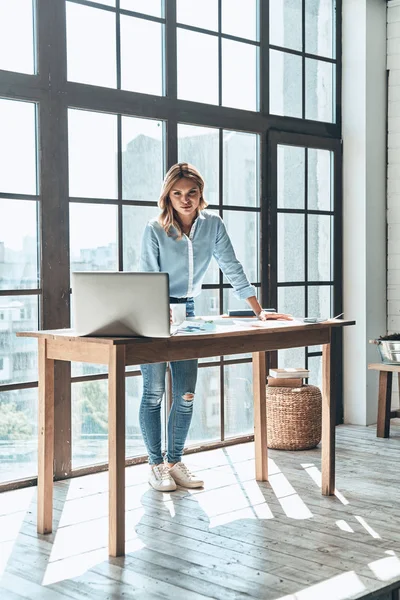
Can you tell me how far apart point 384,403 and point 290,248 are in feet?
3.97

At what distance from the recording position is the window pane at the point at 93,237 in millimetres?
4633

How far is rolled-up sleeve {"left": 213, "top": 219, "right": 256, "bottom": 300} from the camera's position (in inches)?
174

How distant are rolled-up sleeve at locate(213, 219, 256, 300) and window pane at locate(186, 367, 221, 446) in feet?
3.37

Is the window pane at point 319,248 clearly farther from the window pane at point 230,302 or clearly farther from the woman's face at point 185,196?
the woman's face at point 185,196

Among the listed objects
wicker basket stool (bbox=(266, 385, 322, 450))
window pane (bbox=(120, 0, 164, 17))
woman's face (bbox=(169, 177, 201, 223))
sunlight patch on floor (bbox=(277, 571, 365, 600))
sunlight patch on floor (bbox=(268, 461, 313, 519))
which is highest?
window pane (bbox=(120, 0, 164, 17))

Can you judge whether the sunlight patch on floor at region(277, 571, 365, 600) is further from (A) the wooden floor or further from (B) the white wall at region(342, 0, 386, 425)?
(B) the white wall at region(342, 0, 386, 425)

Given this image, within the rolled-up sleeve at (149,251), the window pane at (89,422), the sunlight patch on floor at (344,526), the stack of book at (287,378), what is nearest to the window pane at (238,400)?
the stack of book at (287,378)

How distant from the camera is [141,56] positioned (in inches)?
194

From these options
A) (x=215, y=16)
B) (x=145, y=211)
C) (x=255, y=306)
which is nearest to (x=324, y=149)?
(x=215, y=16)

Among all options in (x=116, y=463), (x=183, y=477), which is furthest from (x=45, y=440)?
(x=183, y=477)

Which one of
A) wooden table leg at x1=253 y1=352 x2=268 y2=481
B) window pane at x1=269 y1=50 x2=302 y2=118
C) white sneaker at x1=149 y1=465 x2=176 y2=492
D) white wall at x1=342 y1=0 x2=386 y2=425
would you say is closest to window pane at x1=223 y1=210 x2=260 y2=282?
window pane at x1=269 y1=50 x2=302 y2=118

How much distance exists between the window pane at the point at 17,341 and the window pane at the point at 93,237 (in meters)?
0.35

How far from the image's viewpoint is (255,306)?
4375 mm

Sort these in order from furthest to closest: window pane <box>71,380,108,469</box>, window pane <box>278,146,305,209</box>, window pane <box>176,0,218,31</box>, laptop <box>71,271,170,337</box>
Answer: window pane <box>278,146,305,209</box> < window pane <box>176,0,218,31</box> < window pane <box>71,380,108,469</box> < laptop <box>71,271,170,337</box>
